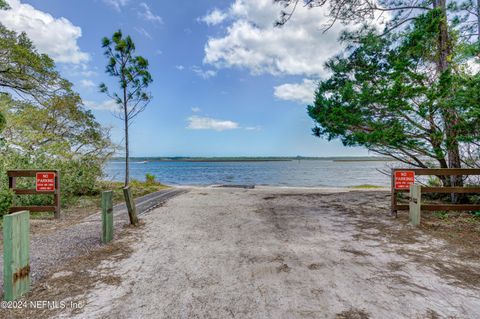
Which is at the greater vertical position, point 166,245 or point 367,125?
point 367,125

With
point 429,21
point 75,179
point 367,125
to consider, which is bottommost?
point 75,179

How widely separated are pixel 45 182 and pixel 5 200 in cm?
103

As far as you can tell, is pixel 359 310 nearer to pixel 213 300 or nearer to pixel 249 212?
pixel 213 300

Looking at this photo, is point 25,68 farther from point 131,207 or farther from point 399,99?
point 399,99

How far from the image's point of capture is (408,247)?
13.3 ft

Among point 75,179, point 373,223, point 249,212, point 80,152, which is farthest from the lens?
point 80,152

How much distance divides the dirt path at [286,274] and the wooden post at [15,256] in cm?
69

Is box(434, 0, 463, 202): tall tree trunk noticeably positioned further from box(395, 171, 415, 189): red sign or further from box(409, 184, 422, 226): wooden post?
box(409, 184, 422, 226): wooden post

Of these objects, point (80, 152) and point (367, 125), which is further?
point (80, 152)

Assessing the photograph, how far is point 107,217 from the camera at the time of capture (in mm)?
4379

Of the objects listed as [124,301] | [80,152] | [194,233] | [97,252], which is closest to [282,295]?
[124,301]

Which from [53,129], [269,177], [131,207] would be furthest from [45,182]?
[269,177]

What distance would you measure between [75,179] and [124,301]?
8.44 meters

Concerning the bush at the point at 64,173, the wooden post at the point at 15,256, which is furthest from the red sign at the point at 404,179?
the bush at the point at 64,173
